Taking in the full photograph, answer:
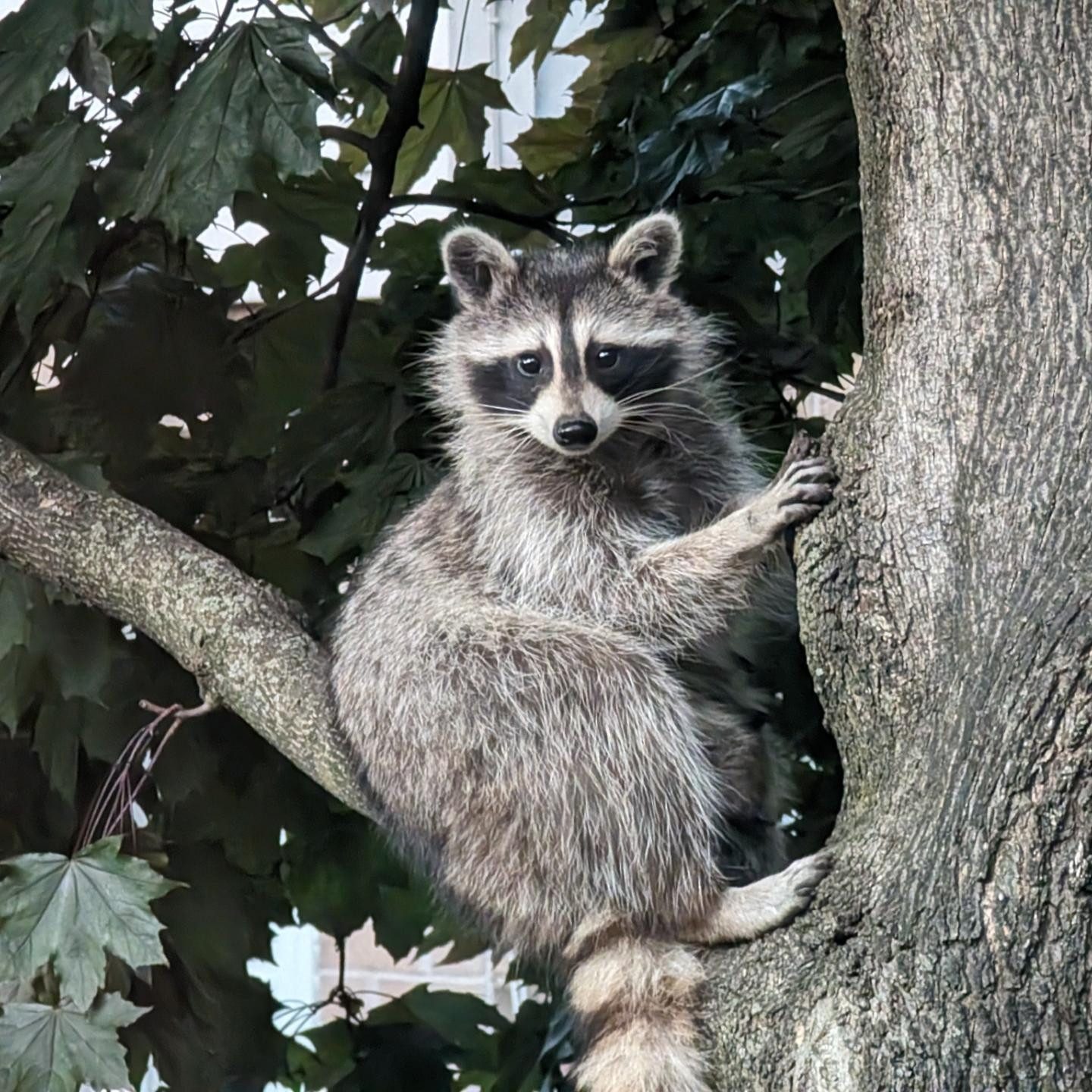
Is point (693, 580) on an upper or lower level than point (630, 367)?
lower

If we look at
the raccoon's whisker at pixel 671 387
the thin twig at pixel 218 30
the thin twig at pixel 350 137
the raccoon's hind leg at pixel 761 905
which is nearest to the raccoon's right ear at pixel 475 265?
the thin twig at pixel 350 137

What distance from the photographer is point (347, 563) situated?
312cm

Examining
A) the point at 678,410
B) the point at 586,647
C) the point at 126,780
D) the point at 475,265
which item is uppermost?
the point at 475,265

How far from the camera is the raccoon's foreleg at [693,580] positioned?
2.46 metres

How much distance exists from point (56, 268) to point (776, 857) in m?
1.69

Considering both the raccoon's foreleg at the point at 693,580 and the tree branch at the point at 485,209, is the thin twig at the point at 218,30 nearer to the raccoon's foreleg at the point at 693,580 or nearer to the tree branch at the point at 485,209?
the tree branch at the point at 485,209

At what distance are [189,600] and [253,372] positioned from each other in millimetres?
698

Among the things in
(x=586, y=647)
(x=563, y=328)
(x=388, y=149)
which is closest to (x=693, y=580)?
(x=586, y=647)

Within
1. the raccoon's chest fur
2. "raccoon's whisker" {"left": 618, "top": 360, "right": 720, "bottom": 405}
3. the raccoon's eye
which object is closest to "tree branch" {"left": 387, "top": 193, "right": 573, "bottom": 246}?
the raccoon's eye

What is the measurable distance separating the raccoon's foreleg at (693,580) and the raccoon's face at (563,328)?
0.31 meters

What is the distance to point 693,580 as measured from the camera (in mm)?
2574

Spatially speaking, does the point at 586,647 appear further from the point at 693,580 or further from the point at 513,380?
the point at 513,380

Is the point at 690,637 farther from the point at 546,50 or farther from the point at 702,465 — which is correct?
the point at 546,50

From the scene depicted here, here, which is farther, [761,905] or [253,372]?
[253,372]
